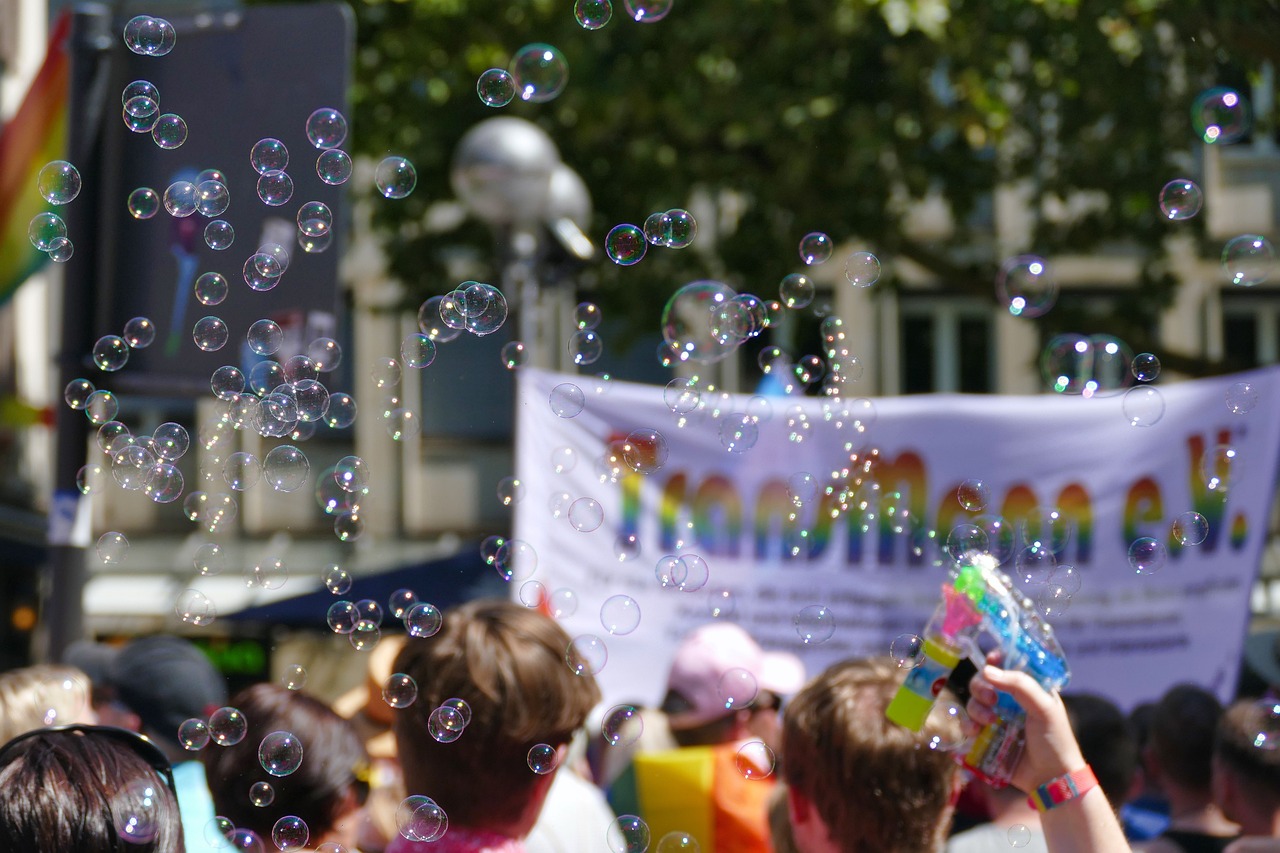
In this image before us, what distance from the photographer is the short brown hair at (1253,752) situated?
9.00 ft

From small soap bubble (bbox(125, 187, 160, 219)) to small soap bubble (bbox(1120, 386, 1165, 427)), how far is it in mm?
2372

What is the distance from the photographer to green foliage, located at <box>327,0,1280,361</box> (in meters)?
7.95

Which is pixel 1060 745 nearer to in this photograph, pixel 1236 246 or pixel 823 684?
pixel 823 684

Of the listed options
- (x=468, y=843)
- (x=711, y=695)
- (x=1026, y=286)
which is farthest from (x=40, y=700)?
(x=1026, y=286)

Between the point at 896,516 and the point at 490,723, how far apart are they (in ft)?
10.1

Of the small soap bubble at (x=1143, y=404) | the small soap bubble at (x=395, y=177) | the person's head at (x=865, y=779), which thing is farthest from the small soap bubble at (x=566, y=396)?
the person's head at (x=865, y=779)

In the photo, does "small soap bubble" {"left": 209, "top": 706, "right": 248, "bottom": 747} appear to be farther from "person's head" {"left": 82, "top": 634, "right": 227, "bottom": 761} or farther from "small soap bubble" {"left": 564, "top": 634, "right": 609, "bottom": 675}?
"person's head" {"left": 82, "top": 634, "right": 227, "bottom": 761}

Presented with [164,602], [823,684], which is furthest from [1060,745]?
[164,602]

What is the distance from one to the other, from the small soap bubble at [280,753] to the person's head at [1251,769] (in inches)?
66.5

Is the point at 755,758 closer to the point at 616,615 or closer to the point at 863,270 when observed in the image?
the point at 616,615

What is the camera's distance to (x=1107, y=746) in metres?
3.12

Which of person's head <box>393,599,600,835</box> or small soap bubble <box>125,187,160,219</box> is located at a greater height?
small soap bubble <box>125,187,160,219</box>

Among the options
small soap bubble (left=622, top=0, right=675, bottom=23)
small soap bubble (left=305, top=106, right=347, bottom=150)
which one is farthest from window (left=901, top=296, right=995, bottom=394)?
small soap bubble (left=305, top=106, right=347, bottom=150)

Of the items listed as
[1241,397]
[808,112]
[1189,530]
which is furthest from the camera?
[808,112]
